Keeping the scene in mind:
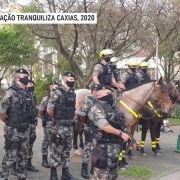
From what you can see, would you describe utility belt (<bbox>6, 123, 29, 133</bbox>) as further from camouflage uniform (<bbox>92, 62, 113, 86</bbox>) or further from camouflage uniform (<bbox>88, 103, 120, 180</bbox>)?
camouflage uniform (<bbox>92, 62, 113, 86</bbox>)

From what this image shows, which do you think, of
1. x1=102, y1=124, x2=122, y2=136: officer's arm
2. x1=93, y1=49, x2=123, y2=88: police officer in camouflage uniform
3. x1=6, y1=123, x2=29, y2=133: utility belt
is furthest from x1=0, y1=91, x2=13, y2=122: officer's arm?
x1=93, y1=49, x2=123, y2=88: police officer in camouflage uniform

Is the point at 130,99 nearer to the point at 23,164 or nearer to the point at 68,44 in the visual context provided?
the point at 23,164

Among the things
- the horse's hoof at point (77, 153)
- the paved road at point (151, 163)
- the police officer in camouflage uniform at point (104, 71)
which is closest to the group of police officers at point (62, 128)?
the paved road at point (151, 163)

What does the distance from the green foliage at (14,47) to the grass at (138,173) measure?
18981mm

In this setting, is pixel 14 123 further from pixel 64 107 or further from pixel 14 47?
pixel 14 47

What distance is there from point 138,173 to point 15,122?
10.6 feet

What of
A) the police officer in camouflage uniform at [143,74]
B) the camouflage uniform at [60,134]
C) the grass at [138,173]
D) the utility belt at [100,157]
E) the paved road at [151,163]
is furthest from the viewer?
the police officer in camouflage uniform at [143,74]

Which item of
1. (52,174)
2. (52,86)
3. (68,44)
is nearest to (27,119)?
(52,174)

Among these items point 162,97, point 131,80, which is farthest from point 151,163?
point 131,80

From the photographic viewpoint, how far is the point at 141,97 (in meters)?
8.84

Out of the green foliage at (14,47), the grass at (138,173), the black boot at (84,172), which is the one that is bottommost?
the grass at (138,173)

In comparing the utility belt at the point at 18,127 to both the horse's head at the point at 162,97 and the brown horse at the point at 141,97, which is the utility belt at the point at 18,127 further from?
the horse's head at the point at 162,97

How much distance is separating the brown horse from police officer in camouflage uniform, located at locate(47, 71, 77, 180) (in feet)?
5.98

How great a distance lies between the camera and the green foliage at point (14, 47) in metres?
25.8
